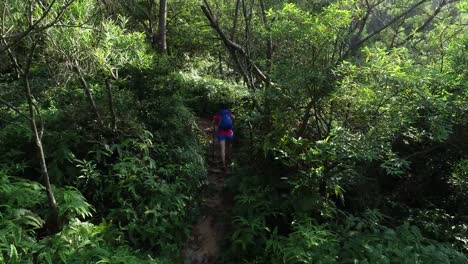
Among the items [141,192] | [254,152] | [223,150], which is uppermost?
[254,152]

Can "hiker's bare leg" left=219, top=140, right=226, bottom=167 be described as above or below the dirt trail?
above

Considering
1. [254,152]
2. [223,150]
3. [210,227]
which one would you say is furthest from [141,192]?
[223,150]

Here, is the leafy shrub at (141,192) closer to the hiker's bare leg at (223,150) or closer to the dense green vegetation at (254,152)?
the dense green vegetation at (254,152)

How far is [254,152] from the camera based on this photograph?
27.4 feet

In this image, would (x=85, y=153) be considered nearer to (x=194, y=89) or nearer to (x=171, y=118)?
(x=171, y=118)

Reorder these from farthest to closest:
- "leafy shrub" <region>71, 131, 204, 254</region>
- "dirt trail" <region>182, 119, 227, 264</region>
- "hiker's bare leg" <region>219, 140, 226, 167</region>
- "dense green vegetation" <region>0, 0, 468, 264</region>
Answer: "hiker's bare leg" <region>219, 140, 226, 167</region>, "dirt trail" <region>182, 119, 227, 264</region>, "leafy shrub" <region>71, 131, 204, 254</region>, "dense green vegetation" <region>0, 0, 468, 264</region>

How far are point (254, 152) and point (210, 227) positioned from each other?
1.98 m

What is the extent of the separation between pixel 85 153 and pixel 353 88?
A: 5255 millimetres

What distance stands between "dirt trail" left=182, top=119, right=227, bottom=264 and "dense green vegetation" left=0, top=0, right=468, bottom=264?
21cm

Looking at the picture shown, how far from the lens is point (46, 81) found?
29.6ft

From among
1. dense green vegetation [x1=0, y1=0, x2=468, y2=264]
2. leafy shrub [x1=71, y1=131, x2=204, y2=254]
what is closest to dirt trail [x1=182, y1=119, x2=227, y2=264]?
dense green vegetation [x1=0, y1=0, x2=468, y2=264]

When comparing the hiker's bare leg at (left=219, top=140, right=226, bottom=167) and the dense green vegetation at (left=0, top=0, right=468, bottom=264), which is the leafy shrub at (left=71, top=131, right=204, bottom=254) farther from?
the hiker's bare leg at (left=219, top=140, right=226, bottom=167)

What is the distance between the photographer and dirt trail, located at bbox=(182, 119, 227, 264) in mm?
6711

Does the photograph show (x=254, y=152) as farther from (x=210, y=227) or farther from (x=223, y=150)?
(x=210, y=227)
